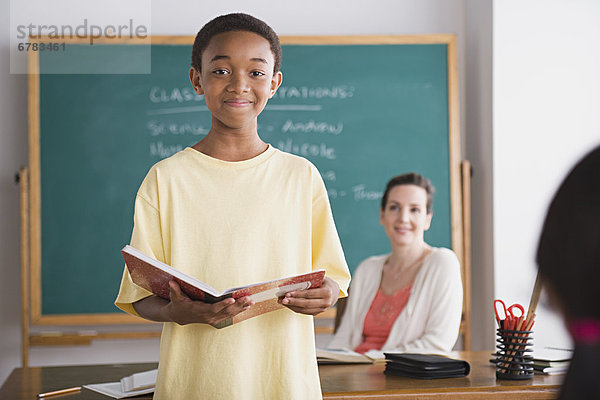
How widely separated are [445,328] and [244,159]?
64.5 inches

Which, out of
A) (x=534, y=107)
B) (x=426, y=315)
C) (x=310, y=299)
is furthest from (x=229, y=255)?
(x=534, y=107)

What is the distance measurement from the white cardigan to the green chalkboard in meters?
0.65

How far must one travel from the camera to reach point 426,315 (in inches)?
104

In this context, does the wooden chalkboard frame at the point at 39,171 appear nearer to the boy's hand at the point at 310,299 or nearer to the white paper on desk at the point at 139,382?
the white paper on desk at the point at 139,382

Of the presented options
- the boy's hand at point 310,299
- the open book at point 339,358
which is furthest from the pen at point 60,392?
the boy's hand at point 310,299

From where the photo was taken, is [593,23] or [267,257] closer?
[267,257]

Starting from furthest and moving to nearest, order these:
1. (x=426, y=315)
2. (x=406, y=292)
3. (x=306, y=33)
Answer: (x=306, y=33) → (x=406, y=292) → (x=426, y=315)

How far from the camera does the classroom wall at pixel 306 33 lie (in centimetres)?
331

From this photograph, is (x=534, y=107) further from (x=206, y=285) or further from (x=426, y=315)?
(x=206, y=285)

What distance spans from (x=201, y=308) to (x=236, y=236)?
13cm

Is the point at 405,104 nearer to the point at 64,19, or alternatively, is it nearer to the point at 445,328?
the point at 445,328

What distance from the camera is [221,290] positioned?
1.08 metres

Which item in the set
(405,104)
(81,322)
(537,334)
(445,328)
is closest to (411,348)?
(445,328)

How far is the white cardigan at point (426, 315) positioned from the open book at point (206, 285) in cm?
148
